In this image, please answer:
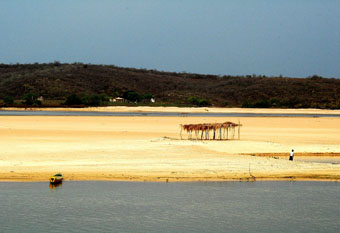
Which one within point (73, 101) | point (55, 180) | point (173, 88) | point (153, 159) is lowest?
point (55, 180)

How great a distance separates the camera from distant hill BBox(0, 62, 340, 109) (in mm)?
90625

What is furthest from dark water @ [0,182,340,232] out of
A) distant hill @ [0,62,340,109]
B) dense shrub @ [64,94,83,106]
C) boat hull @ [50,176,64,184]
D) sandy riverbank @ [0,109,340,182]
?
distant hill @ [0,62,340,109]

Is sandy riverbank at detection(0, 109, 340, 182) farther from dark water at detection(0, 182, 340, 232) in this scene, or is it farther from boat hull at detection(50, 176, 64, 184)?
dark water at detection(0, 182, 340, 232)

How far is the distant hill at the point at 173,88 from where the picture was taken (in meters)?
90.6

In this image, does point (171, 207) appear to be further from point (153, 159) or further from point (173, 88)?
point (173, 88)

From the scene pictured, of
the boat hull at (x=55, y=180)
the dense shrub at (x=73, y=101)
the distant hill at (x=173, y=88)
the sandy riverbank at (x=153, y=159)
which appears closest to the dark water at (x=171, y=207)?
the boat hull at (x=55, y=180)

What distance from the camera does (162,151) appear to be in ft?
79.6

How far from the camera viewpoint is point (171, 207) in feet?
51.0

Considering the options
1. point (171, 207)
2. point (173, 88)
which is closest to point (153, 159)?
point (171, 207)

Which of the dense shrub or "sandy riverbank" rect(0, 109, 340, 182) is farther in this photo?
the dense shrub

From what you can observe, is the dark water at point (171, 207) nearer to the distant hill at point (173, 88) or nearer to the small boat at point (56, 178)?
the small boat at point (56, 178)

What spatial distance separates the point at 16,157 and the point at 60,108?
51.6 meters

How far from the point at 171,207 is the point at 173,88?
100 m

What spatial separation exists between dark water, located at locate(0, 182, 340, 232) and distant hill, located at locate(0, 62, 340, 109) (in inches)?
2594
